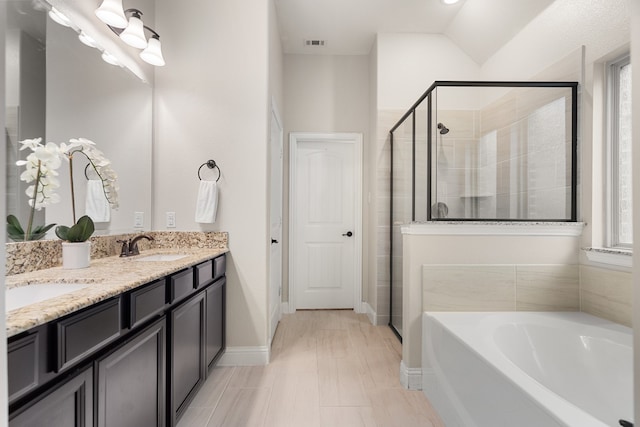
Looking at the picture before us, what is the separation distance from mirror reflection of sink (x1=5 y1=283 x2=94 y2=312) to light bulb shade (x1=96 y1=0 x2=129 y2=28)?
143cm

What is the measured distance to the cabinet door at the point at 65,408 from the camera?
755 millimetres

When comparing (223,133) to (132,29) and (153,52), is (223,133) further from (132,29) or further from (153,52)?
(132,29)

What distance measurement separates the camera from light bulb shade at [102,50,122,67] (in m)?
1.89

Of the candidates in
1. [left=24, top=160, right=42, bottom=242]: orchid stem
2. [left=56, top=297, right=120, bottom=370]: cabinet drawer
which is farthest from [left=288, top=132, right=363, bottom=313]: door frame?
[left=56, top=297, right=120, bottom=370]: cabinet drawer

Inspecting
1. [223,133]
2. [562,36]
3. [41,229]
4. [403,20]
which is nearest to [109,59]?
[223,133]

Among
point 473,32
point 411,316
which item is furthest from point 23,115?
point 473,32

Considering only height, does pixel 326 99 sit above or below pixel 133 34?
above

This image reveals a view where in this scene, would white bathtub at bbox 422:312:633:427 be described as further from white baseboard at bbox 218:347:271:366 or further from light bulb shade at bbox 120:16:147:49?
light bulb shade at bbox 120:16:147:49

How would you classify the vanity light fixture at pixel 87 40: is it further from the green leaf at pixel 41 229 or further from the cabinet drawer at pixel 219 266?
the cabinet drawer at pixel 219 266

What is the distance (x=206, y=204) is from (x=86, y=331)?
1422 mm

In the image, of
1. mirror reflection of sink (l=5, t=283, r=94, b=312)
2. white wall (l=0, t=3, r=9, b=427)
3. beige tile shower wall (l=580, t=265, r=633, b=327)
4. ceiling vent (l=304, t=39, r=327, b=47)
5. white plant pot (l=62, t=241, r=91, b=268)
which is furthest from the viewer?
ceiling vent (l=304, t=39, r=327, b=47)

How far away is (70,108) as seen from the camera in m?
1.61

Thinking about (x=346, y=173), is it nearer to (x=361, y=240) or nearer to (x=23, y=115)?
(x=361, y=240)

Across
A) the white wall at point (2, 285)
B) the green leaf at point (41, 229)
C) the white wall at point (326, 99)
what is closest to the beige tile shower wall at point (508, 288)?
the white wall at point (326, 99)
